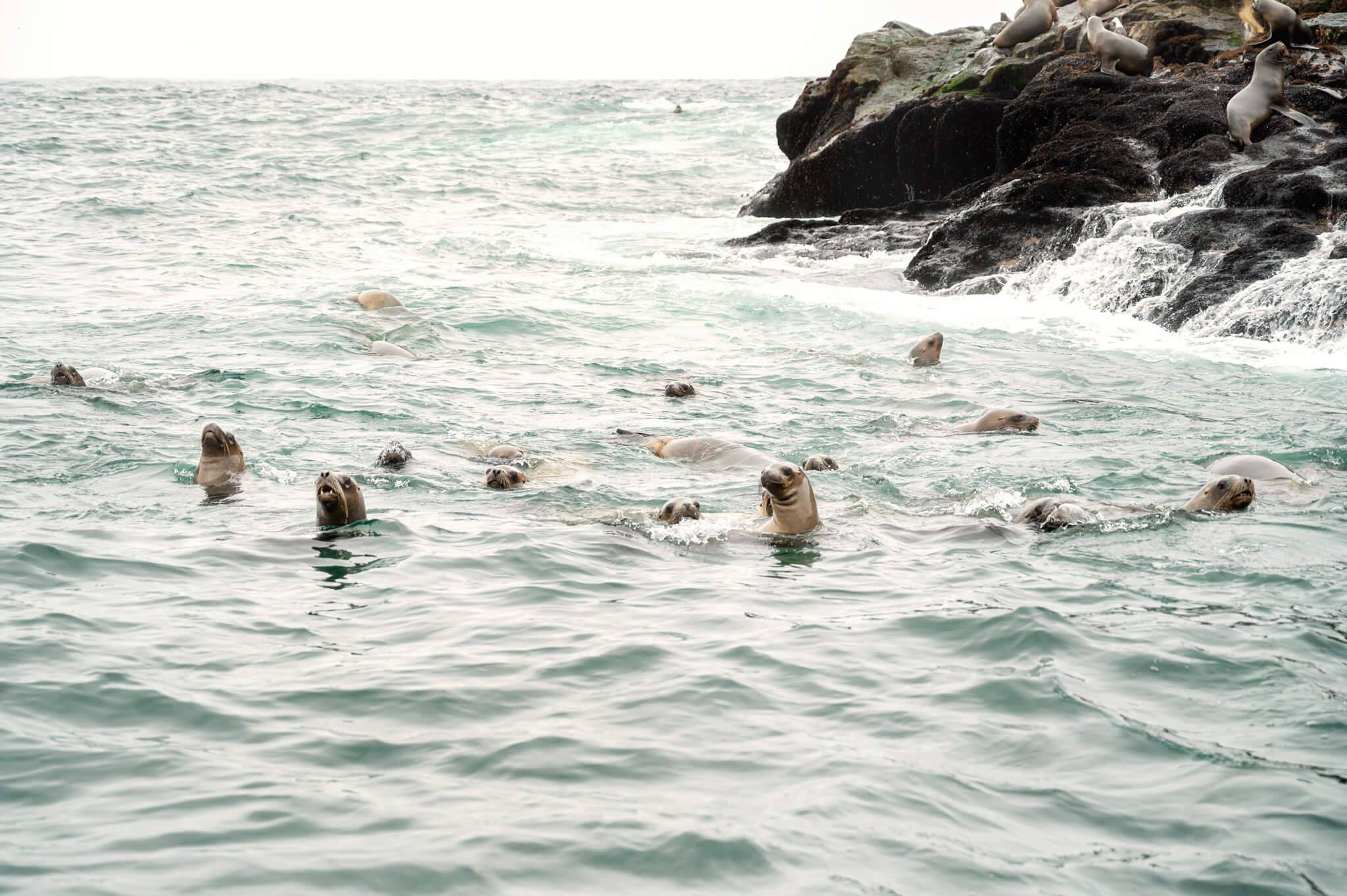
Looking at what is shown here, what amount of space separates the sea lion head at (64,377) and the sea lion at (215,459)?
10.7 ft

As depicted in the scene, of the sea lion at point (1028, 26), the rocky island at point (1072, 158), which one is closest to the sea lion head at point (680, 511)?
the rocky island at point (1072, 158)

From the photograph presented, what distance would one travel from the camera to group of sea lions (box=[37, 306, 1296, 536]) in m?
7.41

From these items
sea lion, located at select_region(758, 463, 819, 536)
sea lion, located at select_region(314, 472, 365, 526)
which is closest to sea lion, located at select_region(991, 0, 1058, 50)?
sea lion, located at select_region(758, 463, 819, 536)

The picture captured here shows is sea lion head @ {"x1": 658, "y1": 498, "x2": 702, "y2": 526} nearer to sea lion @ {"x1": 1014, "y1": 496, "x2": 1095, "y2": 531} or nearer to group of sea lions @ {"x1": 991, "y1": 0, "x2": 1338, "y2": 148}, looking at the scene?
sea lion @ {"x1": 1014, "y1": 496, "x2": 1095, "y2": 531}

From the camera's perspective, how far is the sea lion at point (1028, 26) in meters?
21.0

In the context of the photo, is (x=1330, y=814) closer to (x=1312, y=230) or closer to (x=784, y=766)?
(x=784, y=766)

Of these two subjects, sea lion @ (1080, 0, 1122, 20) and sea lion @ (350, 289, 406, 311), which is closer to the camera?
sea lion @ (350, 289, 406, 311)

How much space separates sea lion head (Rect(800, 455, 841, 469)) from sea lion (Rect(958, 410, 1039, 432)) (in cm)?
168

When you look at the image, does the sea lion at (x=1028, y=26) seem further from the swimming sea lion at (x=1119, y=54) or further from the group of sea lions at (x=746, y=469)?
the group of sea lions at (x=746, y=469)

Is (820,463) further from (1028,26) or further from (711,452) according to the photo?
(1028,26)

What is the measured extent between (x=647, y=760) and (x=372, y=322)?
11922 mm

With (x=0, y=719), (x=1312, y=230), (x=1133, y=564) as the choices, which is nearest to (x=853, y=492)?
(x=1133, y=564)

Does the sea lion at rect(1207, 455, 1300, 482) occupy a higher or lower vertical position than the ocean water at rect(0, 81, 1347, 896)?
higher

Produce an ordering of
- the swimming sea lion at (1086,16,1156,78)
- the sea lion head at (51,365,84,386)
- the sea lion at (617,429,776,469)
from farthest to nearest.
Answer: the swimming sea lion at (1086,16,1156,78), the sea lion head at (51,365,84,386), the sea lion at (617,429,776,469)
